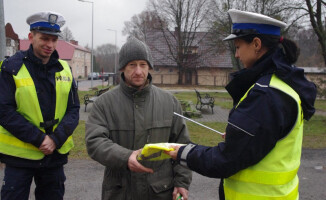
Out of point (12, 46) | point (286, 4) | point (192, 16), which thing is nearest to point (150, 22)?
point (192, 16)

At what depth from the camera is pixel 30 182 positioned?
2.89 metres

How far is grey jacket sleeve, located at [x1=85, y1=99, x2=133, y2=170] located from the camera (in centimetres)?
214

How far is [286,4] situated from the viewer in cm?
1279

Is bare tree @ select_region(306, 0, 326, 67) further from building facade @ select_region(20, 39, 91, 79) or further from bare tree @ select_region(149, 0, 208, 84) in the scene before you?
building facade @ select_region(20, 39, 91, 79)

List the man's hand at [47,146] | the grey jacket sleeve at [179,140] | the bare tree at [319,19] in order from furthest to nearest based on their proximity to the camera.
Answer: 1. the bare tree at [319,19]
2. the man's hand at [47,146]
3. the grey jacket sleeve at [179,140]

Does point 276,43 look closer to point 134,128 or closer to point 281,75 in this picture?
point 281,75

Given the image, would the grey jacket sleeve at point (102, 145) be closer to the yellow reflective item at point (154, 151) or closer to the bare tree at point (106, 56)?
the yellow reflective item at point (154, 151)

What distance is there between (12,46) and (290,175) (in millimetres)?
7147

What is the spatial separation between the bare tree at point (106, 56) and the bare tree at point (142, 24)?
38114 millimetres

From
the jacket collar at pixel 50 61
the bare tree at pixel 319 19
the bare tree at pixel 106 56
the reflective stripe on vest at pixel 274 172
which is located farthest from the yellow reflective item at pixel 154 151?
the bare tree at pixel 106 56

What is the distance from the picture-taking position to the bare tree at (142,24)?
135ft

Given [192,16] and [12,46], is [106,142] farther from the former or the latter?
[192,16]

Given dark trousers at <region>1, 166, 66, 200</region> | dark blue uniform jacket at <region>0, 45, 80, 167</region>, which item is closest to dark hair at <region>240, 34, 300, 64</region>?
dark blue uniform jacket at <region>0, 45, 80, 167</region>

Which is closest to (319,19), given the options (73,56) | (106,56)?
(73,56)
